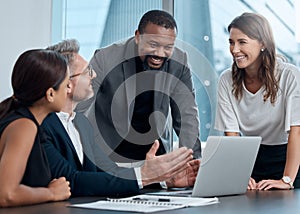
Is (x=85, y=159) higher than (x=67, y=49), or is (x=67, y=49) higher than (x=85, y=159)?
(x=67, y=49)

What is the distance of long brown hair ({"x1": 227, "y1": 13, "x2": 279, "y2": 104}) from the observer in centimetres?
246

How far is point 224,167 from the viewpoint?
6.37 feet

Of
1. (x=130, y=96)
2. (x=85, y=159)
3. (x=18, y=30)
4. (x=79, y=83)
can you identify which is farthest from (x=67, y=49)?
Result: (x=18, y=30)

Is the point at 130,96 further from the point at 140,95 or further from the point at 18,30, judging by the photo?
the point at 18,30

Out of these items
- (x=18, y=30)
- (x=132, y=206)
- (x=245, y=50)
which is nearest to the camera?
(x=132, y=206)

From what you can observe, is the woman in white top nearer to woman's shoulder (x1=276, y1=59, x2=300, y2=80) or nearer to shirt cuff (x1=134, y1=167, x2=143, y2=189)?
woman's shoulder (x1=276, y1=59, x2=300, y2=80)

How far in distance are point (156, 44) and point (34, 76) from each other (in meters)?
Answer: 1.01

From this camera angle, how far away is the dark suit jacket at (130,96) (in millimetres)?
2725

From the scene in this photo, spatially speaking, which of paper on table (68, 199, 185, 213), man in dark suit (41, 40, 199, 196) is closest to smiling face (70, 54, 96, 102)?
man in dark suit (41, 40, 199, 196)

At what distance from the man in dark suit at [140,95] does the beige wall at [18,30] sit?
1.09 metres

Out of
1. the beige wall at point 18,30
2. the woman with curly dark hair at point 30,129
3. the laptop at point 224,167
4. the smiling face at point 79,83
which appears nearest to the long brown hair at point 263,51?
the laptop at point 224,167

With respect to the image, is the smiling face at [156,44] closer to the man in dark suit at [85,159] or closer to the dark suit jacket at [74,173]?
the man in dark suit at [85,159]

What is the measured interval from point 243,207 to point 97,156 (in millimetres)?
848

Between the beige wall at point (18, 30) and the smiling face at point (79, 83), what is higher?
the beige wall at point (18, 30)
